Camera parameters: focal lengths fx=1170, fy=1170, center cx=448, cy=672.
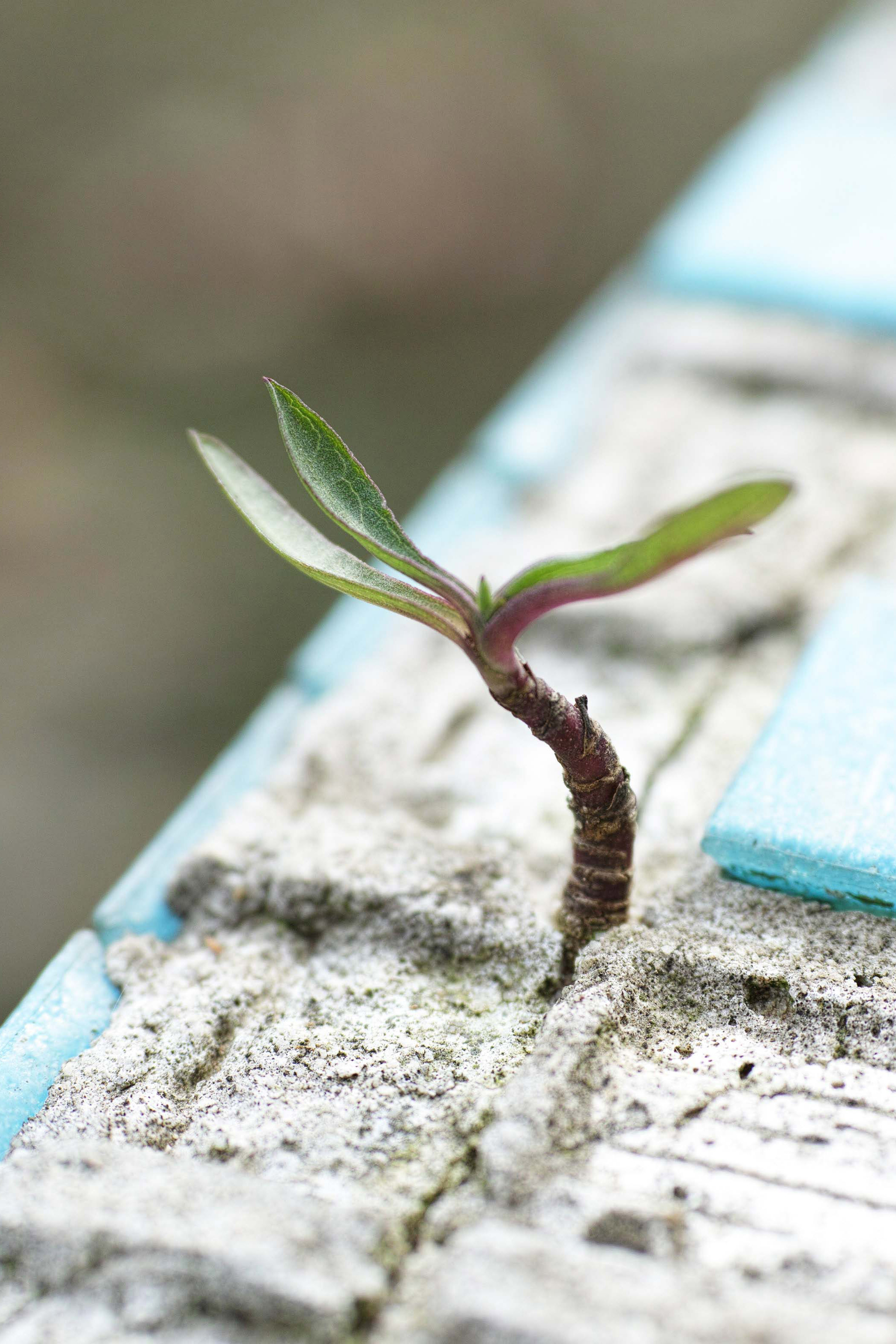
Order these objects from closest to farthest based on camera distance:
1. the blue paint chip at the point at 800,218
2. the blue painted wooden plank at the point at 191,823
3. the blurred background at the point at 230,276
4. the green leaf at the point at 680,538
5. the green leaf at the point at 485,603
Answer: the green leaf at the point at 680,538, the green leaf at the point at 485,603, the blue painted wooden plank at the point at 191,823, the blue paint chip at the point at 800,218, the blurred background at the point at 230,276

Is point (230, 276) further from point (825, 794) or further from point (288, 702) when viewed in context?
point (825, 794)

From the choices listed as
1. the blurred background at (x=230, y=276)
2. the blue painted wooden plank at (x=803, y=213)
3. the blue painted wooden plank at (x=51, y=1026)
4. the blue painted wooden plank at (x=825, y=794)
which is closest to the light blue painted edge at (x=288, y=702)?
the blue painted wooden plank at (x=51, y=1026)

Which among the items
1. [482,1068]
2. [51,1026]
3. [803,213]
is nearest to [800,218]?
[803,213]

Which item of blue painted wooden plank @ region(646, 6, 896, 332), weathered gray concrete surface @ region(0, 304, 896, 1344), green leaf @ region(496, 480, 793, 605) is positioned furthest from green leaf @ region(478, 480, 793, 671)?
blue painted wooden plank @ region(646, 6, 896, 332)

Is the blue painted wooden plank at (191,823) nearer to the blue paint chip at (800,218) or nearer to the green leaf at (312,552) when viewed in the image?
the green leaf at (312,552)

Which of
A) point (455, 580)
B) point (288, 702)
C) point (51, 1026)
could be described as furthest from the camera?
point (288, 702)

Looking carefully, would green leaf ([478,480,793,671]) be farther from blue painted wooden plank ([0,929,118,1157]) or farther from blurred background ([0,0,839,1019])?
blurred background ([0,0,839,1019])
